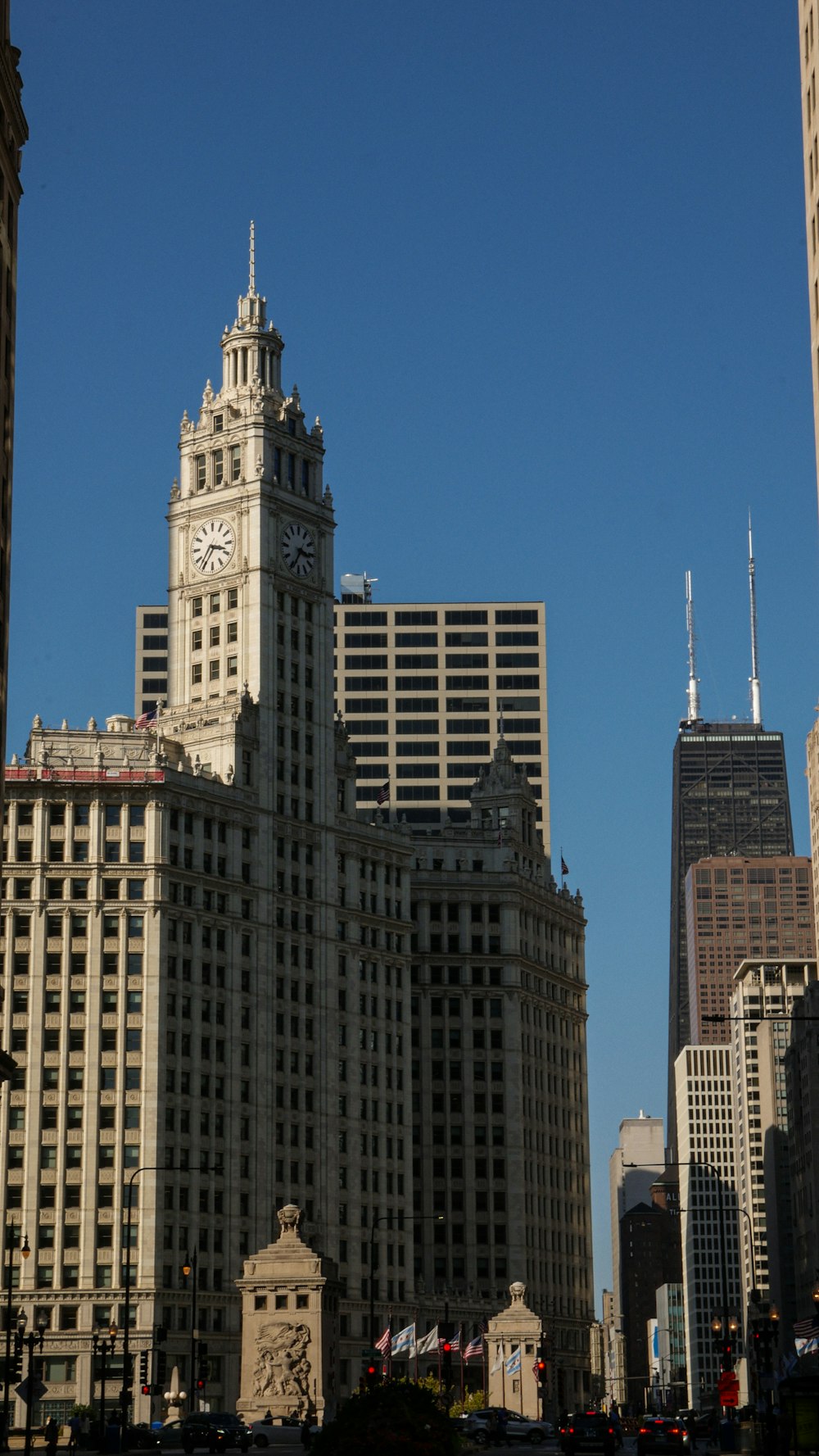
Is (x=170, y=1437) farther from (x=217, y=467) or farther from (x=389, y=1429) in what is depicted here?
(x=217, y=467)

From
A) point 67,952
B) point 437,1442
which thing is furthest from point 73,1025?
point 437,1442

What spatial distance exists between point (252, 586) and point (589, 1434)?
328 ft

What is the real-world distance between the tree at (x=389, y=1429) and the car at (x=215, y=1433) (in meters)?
39.9

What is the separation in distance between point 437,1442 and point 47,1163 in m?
108

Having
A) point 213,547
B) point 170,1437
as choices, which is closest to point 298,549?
point 213,547

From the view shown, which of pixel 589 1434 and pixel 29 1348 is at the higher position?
pixel 29 1348

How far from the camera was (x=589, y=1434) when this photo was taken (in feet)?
280

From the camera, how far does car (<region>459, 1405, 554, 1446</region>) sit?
343 ft

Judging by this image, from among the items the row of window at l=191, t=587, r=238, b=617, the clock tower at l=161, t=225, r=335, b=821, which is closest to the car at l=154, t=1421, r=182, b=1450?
the clock tower at l=161, t=225, r=335, b=821

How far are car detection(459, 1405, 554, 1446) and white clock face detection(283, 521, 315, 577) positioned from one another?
248ft

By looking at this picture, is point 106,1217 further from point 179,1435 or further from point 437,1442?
point 437,1442

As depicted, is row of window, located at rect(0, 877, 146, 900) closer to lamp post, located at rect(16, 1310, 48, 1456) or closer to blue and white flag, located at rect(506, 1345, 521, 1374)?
lamp post, located at rect(16, 1310, 48, 1456)

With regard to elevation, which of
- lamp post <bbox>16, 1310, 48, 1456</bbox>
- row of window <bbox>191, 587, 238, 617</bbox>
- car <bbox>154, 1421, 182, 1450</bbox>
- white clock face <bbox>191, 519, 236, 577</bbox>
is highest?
white clock face <bbox>191, 519, 236, 577</bbox>

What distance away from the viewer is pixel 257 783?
17400 centimetres
